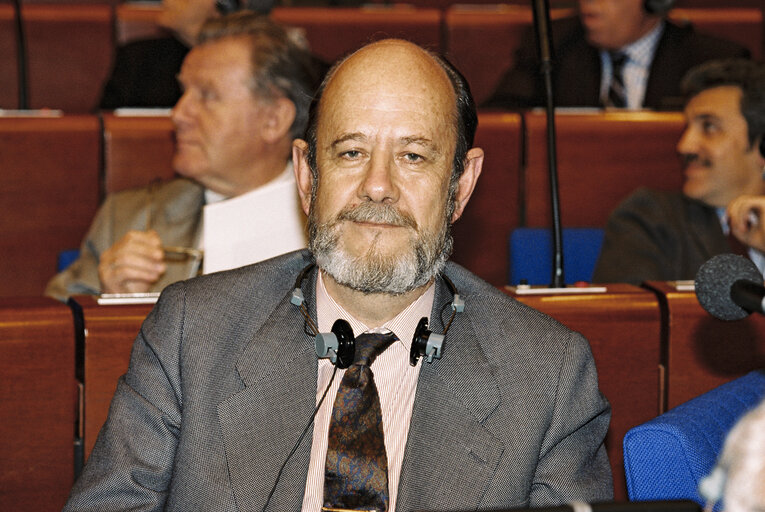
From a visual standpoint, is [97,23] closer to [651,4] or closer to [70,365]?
[651,4]

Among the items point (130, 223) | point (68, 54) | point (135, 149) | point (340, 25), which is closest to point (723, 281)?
point (130, 223)

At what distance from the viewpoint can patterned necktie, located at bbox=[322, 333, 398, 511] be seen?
1.59m

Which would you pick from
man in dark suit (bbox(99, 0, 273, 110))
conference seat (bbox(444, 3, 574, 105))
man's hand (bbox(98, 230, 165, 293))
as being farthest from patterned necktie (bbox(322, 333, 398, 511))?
conference seat (bbox(444, 3, 574, 105))

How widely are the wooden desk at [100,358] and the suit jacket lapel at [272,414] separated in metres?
0.39

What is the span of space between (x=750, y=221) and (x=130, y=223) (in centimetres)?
177

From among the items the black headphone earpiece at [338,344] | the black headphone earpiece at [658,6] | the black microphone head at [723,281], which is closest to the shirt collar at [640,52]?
the black headphone earpiece at [658,6]

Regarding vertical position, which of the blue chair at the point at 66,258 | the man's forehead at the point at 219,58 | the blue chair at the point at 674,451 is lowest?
the blue chair at the point at 66,258

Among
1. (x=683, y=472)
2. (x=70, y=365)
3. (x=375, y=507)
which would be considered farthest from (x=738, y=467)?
(x=70, y=365)

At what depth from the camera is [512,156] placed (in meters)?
3.36

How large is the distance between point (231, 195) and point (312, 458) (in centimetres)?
157

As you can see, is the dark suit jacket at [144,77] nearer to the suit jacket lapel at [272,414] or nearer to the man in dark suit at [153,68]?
the man in dark suit at [153,68]

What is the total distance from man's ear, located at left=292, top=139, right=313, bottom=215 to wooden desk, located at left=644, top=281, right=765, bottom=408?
81 centimetres

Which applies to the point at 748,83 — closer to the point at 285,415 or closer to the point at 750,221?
the point at 750,221

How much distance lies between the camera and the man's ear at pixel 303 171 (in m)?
1.93
